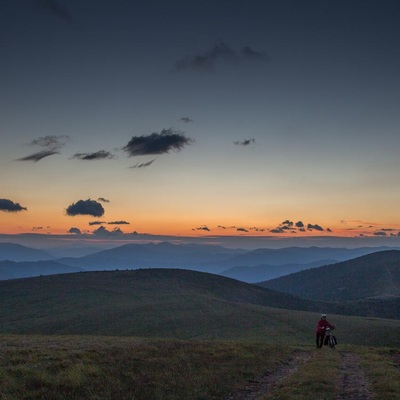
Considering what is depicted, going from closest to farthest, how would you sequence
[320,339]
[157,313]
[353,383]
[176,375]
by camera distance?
[353,383], [176,375], [320,339], [157,313]

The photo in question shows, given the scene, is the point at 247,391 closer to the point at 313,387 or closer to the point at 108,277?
the point at 313,387

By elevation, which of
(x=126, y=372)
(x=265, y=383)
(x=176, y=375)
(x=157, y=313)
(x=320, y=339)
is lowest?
(x=157, y=313)

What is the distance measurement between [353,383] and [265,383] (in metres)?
4.48

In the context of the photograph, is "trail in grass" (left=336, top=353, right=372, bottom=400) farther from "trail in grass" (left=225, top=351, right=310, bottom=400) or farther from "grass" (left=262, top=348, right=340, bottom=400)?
"trail in grass" (left=225, top=351, right=310, bottom=400)

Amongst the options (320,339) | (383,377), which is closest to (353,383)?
(383,377)

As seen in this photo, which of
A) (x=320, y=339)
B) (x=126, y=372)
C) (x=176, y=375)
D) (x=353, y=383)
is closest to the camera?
(x=353, y=383)

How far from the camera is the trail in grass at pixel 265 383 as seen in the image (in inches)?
753

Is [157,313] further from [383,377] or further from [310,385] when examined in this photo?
[310,385]

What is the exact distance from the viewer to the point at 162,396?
1817 cm

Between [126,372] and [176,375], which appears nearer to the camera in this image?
[126,372]

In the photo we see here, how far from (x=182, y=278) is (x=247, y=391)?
17562 cm

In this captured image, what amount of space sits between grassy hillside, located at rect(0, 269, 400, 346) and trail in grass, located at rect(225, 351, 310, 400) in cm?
3531

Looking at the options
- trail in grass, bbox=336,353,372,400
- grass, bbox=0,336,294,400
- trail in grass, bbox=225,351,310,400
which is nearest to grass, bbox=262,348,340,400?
trail in grass, bbox=336,353,372,400

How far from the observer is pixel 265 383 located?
22031 millimetres
